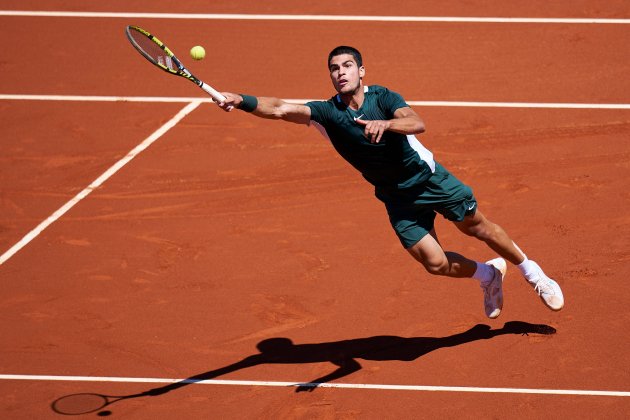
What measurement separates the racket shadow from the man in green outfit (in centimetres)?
38

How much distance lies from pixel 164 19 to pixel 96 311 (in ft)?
23.7

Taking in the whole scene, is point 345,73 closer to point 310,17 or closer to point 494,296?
point 494,296

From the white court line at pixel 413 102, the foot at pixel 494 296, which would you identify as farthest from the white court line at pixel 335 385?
the white court line at pixel 413 102

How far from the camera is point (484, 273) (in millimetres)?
9578

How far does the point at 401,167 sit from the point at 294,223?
318cm

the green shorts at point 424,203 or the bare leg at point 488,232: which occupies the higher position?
the green shorts at point 424,203

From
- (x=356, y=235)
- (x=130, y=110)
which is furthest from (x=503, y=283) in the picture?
(x=130, y=110)

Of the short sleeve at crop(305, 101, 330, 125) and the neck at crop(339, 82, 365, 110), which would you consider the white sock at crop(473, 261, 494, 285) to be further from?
the short sleeve at crop(305, 101, 330, 125)

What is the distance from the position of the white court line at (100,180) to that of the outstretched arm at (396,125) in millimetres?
4872

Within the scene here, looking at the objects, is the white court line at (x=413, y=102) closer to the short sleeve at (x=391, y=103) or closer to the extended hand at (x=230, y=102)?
the short sleeve at (x=391, y=103)

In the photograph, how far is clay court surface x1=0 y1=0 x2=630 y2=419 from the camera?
30.8 feet

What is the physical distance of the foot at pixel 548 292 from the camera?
Answer: 952cm

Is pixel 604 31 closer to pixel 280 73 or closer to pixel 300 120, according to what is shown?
pixel 280 73

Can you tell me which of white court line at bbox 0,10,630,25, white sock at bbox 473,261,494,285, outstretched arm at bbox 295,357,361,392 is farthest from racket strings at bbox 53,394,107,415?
white court line at bbox 0,10,630,25
